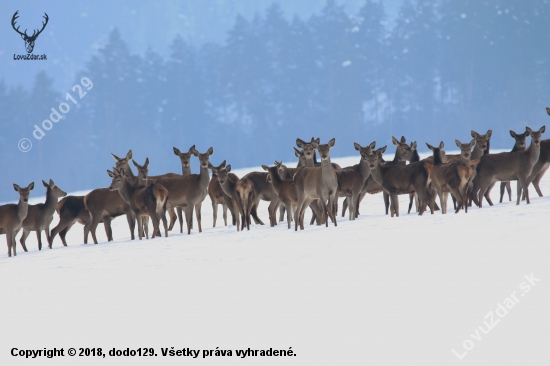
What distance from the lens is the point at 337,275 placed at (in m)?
9.33

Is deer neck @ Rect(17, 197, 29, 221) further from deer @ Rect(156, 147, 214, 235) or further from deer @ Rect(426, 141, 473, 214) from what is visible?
deer @ Rect(426, 141, 473, 214)

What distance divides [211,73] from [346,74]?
1636 centimetres

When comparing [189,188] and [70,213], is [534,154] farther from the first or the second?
[70,213]

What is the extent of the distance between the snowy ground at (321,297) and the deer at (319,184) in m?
1.37

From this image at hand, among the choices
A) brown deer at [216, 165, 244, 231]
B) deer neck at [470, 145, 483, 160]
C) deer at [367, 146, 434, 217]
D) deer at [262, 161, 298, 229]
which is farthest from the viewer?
deer neck at [470, 145, 483, 160]

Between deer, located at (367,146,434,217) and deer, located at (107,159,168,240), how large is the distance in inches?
171

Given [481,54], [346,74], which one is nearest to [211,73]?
[346,74]

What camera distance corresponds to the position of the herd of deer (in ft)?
47.0

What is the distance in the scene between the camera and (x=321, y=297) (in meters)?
8.51

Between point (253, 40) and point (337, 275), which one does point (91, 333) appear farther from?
point (253, 40)

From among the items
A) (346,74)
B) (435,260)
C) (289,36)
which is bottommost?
(435,260)

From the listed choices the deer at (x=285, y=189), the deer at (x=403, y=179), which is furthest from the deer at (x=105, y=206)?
the deer at (x=403, y=179)

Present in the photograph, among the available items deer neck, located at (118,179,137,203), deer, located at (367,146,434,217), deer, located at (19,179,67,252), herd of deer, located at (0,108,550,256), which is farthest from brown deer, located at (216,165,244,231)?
deer, located at (19,179,67,252)

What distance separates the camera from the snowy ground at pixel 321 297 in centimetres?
727
